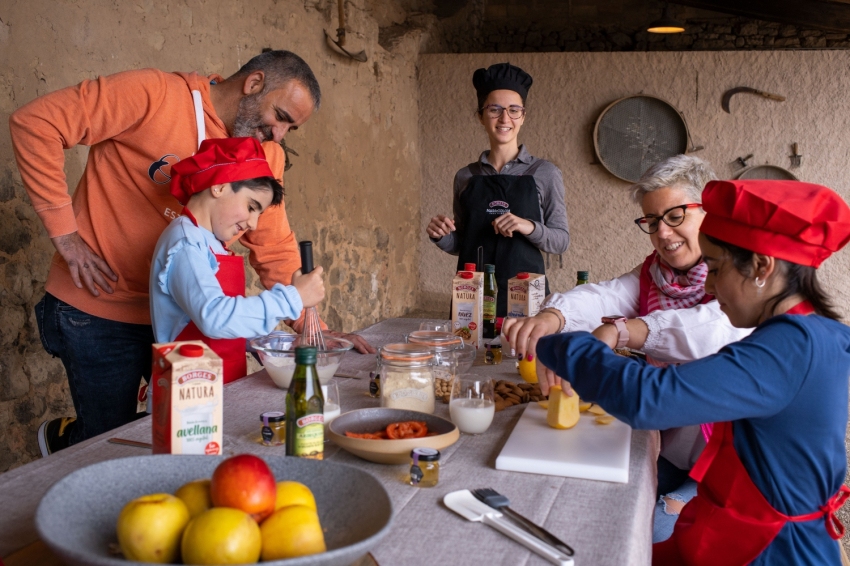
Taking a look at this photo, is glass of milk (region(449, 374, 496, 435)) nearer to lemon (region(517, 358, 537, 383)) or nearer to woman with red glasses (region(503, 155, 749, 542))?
woman with red glasses (region(503, 155, 749, 542))

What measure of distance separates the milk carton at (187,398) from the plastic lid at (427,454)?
36cm

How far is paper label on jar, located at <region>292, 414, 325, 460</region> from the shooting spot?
4.40 feet

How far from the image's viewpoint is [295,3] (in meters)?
5.07

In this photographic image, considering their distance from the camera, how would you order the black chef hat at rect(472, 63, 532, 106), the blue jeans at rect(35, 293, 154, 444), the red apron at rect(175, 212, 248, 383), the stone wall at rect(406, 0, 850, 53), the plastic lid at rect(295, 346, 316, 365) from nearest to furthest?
the plastic lid at rect(295, 346, 316, 365), the red apron at rect(175, 212, 248, 383), the blue jeans at rect(35, 293, 154, 444), the black chef hat at rect(472, 63, 532, 106), the stone wall at rect(406, 0, 850, 53)

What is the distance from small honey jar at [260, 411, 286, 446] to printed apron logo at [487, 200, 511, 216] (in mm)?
2129

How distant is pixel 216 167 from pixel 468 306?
988 mm

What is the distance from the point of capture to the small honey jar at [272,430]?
5.18 ft

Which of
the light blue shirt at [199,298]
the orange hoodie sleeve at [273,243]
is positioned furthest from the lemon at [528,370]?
the orange hoodie sleeve at [273,243]

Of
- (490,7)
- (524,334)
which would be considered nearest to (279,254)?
(524,334)

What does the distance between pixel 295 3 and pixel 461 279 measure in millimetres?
3311

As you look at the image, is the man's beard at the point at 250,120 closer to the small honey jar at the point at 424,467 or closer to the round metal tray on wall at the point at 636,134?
the small honey jar at the point at 424,467

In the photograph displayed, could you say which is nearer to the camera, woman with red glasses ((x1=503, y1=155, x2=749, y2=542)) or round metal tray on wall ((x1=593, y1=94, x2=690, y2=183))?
woman with red glasses ((x1=503, y1=155, x2=749, y2=542))

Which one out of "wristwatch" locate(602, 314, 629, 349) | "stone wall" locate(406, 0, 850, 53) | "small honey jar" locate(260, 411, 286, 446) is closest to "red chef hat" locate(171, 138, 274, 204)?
"small honey jar" locate(260, 411, 286, 446)

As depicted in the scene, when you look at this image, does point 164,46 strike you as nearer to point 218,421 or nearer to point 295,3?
point 295,3
